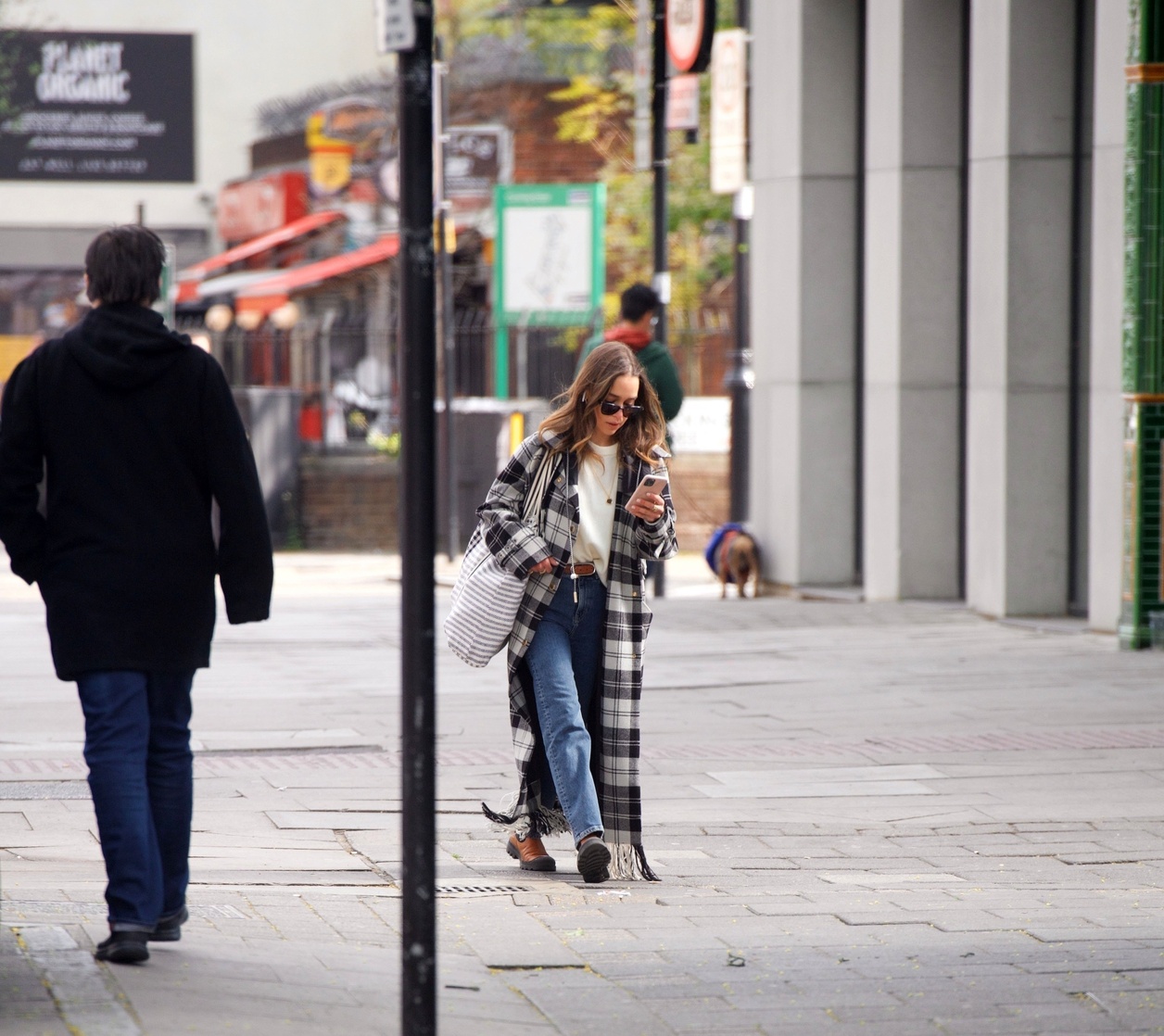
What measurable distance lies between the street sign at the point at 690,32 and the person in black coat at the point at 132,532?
39.0ft

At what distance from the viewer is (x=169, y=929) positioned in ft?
16.1

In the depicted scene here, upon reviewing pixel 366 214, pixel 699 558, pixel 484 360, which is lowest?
pixel 699 558

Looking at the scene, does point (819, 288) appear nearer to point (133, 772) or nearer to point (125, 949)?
point (133, 772)

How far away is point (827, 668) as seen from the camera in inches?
452

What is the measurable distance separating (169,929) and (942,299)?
1063cm

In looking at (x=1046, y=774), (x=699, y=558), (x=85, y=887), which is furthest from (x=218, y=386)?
(x=699, y=558)

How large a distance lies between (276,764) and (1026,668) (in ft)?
15.2

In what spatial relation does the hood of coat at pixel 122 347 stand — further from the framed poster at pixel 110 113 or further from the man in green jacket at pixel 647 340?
the framed poster at pixel 110 113

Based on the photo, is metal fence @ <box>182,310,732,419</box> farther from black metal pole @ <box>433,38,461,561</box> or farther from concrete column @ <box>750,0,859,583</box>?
concrete column @ <box>750,0,859,583</box>

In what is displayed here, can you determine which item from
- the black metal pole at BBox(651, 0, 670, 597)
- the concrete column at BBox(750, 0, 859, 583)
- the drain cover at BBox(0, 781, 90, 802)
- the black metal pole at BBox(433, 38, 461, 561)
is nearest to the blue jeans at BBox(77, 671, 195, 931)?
the drain cover at BBox(0, 781, 90, 802)

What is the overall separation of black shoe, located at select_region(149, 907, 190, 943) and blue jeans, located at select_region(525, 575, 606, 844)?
161cm

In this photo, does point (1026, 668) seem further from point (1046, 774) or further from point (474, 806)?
point (474, 806)

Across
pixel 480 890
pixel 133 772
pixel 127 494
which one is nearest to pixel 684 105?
pixel 480 890

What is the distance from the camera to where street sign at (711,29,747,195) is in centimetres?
1814
